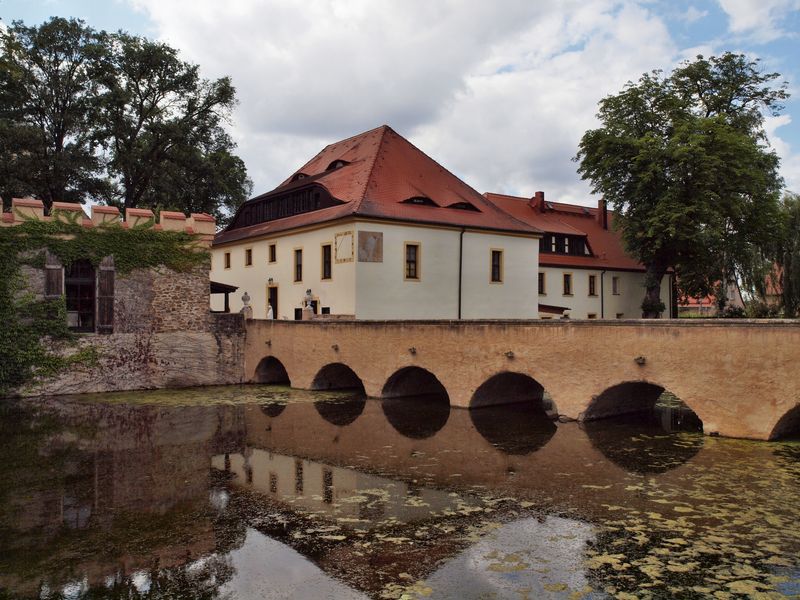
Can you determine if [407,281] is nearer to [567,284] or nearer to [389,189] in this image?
[389,189]

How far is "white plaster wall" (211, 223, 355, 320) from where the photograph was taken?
1016 inches

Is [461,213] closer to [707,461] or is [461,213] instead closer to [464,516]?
[707,461]

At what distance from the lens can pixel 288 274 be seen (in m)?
29.1

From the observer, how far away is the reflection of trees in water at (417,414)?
1486cm

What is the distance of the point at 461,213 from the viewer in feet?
94.5

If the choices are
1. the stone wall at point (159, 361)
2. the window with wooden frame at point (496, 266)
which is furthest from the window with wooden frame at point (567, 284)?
the stone wall at point (159, 361)

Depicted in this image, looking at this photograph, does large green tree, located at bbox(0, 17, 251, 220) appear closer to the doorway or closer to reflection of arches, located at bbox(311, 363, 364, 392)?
the doorway

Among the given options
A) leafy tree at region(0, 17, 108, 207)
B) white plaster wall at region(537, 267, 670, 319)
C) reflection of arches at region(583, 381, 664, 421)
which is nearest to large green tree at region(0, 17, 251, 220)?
leafy tree at region(0, 17, 108, 207)

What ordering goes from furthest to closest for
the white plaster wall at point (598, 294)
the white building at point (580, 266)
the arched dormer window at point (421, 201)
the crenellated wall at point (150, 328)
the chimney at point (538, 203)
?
the chimney at point (538, 203), the white building at point (580, 266), the white plaster wall at point (598, 294), the arched dormer window at point (421, 201), the crenellated wall at point (150, 328)

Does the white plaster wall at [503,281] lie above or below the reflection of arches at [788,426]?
above

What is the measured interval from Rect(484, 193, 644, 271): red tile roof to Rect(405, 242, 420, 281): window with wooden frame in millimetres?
12348

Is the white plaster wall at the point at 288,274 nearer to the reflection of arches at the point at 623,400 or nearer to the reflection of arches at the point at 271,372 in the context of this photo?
the reflection of arches at the point at 271,372

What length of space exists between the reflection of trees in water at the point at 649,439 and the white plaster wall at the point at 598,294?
20617mm

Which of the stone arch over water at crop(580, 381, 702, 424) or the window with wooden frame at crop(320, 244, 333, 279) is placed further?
the window with wooden frame at crop(320, 244, 333, 279)
